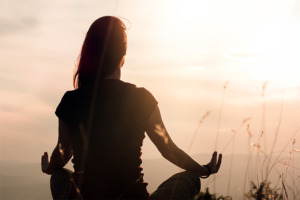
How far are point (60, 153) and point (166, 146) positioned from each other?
2.92 feet

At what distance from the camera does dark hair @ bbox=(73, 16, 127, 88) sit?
10.9 ft

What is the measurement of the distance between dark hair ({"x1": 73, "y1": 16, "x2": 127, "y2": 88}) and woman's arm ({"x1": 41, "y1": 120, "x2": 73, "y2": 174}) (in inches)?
15.4

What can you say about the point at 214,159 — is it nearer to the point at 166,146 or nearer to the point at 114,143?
the point at 166,146

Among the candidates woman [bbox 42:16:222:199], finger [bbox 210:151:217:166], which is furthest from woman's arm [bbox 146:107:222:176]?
finger [bbox 210:151:217:166]

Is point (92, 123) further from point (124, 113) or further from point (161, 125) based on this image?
point (161, 125)

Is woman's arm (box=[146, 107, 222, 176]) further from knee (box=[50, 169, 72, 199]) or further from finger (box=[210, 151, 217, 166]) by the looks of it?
knee (box=[50, 169, 72, 199])

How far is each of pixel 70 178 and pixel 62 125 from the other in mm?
418

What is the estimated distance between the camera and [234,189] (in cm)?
365

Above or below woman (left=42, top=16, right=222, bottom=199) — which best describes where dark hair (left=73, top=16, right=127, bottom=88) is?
above

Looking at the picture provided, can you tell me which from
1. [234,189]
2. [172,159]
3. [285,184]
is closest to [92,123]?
[172,159]

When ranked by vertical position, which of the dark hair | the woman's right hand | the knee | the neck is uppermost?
the dark hair

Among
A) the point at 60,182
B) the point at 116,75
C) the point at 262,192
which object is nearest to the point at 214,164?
the point at 262,192

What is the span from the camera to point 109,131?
3.11 metres

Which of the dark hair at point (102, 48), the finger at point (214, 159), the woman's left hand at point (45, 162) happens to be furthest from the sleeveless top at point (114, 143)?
the finger at point (214, 159)
